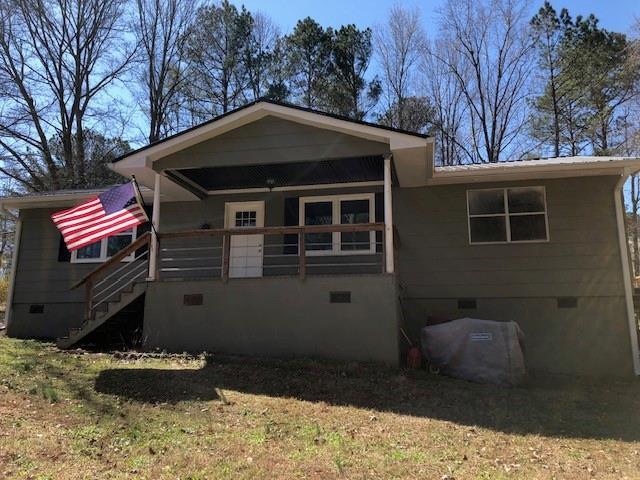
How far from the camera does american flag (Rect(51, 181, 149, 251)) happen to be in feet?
27.3

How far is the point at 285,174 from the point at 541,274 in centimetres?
554

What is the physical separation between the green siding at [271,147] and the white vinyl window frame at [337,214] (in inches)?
88.3

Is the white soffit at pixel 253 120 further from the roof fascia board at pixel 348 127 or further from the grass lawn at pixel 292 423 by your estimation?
the grass lawn at pixel 292 423

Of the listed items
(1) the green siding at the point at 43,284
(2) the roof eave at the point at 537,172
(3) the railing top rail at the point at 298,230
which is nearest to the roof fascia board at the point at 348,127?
(3) the railing top rail at the point at 298,230

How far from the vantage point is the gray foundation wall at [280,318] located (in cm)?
839

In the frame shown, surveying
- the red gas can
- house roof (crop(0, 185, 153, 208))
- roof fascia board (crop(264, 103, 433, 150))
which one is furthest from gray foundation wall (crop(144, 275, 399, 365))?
house roof (crop(0, 185, 153, 208))

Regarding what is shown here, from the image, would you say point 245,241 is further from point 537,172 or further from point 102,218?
point 537,172

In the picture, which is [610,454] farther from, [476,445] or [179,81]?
[179,81]

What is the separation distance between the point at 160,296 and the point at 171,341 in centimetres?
86

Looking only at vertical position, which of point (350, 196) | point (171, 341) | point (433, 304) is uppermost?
point (350, 196)

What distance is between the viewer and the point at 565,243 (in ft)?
33.0

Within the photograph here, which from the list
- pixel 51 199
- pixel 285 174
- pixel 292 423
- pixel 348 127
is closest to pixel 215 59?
pixel 51 199

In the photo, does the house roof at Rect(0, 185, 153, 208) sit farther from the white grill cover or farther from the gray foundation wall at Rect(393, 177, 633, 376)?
the white grill cover

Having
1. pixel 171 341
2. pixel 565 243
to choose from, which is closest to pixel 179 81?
pixel 171 341
